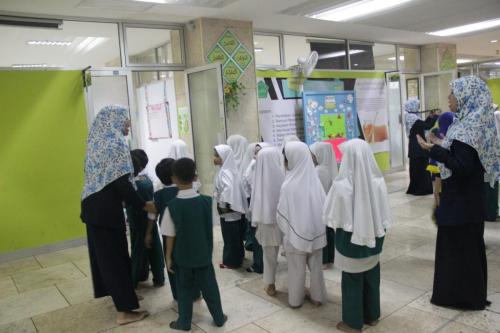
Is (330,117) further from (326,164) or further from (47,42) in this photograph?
(47,42)

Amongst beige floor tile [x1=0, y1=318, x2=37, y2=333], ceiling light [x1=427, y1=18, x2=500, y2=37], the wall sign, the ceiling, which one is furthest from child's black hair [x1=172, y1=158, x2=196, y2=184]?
ceiling light [x1=427, y1=18, x2=500, y2=37]

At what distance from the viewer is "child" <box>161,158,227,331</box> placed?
2.67 m

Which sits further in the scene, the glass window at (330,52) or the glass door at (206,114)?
Result: the glass window at (330,52)

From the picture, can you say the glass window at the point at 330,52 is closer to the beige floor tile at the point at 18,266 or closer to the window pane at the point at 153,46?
the window pane at the point at 153,46

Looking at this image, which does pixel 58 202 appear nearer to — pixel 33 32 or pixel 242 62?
pixel 33 32

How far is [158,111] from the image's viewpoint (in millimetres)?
7234

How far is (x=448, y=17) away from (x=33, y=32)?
20.4 ft

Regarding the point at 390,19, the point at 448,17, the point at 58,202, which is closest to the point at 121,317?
the point at 58,202

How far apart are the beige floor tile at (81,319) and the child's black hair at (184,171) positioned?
125 cm

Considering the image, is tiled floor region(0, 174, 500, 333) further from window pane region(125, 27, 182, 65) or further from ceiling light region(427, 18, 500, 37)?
ceiling light region(427, 18, 500, 37)

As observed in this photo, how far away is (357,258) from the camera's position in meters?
2.54

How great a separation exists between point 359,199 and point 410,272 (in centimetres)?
159

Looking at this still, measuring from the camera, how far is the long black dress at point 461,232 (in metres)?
2.75

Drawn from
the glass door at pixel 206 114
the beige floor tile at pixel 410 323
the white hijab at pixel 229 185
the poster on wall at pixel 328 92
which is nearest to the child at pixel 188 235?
the white hijab at pixel 229 185
